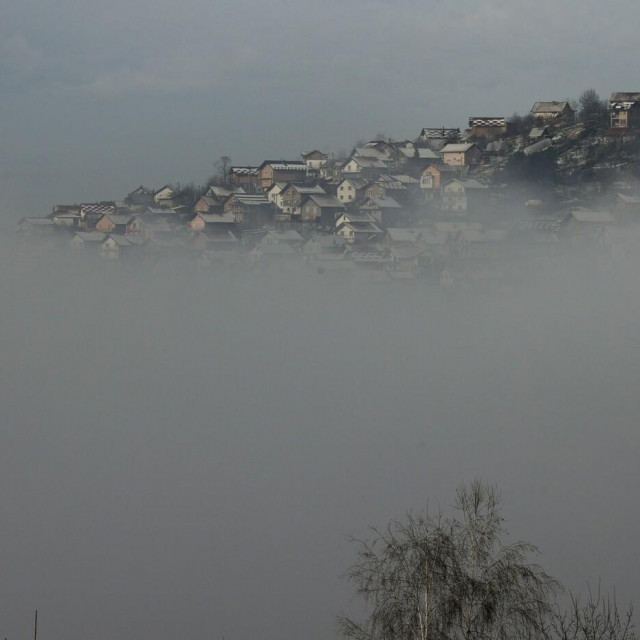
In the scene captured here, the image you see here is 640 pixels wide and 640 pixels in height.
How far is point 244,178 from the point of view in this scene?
130 ft

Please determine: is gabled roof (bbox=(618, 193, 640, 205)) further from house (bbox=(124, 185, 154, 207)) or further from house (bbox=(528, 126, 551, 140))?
house (bbox=(124, 185, 154, 207))

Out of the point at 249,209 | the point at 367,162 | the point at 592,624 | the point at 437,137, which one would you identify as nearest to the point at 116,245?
the point at 249,209

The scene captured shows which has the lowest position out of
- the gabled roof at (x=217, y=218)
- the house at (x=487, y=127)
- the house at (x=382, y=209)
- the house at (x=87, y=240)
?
the house at (x=382, y=209)

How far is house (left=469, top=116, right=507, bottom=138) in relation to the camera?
1538 inches

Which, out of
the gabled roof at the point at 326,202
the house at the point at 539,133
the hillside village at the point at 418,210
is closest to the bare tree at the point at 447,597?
the hillside village at the point at 418,210

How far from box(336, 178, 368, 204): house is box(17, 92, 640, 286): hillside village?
53 millimetres

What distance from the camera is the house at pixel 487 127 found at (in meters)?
39.1

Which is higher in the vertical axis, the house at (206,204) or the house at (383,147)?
the house at (383,147)

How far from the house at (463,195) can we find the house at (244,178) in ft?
23.0

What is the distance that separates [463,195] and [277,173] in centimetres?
645

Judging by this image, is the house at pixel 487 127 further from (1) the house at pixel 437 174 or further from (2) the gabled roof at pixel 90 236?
(2) the gabled roof at pixel 90 236

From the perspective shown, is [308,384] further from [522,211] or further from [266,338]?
[522,211]

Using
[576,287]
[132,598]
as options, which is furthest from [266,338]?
[132,598]

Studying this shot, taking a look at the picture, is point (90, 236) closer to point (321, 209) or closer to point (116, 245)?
point (116, 245)
